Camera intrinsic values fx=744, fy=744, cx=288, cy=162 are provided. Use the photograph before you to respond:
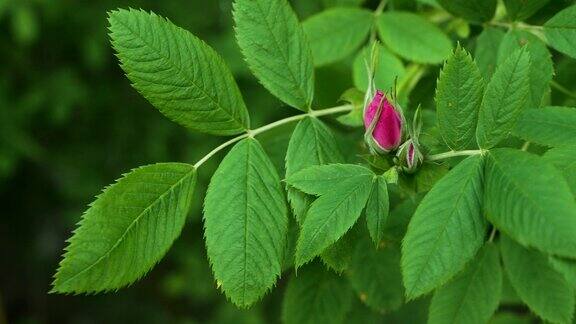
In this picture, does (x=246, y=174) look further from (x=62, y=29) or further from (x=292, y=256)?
(x=62, y=29)

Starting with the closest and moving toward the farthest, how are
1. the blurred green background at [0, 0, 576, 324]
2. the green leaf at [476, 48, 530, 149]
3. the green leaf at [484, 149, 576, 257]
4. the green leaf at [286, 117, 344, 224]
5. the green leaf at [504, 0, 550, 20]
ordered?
the green leaf at [484, 149, 576, 257] → the green leaf at [476, 48, 530, 149] → the green leaf at [286, 117, 344, 224] → the green leaf at [504, 0, 550, 20] → the blurred green background at [0, 0, 576, 324]

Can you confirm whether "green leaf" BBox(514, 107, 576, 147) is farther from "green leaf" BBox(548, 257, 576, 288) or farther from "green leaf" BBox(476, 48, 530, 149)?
"green leaf" BBox(548, 257, 576, 288)

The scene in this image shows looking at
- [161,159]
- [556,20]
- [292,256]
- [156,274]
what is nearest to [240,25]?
[292,256]

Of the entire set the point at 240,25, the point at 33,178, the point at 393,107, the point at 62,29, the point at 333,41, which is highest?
the point at 240,25

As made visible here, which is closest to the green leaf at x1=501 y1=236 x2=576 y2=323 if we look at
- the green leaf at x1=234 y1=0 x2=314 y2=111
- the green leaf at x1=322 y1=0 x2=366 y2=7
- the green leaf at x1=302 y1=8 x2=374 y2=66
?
the green leaf at x1=234 y1=0 x2=314 y2=111

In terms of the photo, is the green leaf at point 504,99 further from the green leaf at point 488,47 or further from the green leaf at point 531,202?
the green leaf at point 488,47

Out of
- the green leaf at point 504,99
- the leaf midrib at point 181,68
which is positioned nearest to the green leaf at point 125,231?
the leaf midrib at point 181,68

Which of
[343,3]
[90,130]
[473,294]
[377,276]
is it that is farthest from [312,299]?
[90,130]
